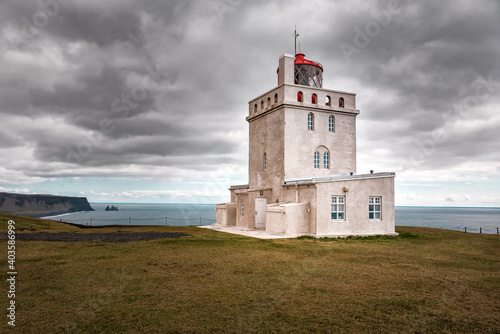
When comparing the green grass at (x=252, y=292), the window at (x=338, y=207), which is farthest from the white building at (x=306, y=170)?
the green grass at (x=252, y=292)

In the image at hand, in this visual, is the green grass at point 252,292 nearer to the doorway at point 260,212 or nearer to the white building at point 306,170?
the white building at point 306,170

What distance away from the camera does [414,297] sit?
7.27 m

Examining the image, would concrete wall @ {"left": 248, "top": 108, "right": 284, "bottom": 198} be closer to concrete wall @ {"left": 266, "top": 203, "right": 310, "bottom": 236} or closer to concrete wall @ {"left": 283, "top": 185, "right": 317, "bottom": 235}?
concrete wall @ {"left": 283, "top": 185, "right": 317, "bottom": 235}

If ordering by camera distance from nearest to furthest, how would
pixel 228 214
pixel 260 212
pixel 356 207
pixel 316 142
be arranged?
pixel 356 207
pixel 316 142
pixel 260 212
pixel 228 214

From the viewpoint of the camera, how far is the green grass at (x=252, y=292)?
18.6ft

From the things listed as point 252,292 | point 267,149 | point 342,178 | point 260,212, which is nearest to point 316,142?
point 267,149

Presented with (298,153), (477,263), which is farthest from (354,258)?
(298,153)

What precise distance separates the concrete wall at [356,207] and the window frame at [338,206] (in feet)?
0.51

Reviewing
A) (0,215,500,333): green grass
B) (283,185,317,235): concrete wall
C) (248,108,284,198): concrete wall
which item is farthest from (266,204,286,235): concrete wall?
(0,215,500,333): green grass

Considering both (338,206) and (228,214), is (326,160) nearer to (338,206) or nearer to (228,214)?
(338,206)

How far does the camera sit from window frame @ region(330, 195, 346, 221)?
20.3 metres

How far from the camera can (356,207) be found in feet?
67.8

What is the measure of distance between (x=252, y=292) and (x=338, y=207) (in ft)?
46.0

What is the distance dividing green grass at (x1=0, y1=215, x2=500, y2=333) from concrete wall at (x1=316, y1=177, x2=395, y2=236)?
6623 mm
